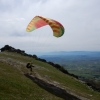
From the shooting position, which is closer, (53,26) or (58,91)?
(53,26)

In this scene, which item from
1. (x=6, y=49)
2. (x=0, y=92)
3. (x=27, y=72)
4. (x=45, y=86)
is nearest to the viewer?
(x=0, y=92)

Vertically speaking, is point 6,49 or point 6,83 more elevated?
point 6,49

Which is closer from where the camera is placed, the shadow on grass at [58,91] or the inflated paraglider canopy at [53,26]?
the inflated paraglider canopy at [53,26]

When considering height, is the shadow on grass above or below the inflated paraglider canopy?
below

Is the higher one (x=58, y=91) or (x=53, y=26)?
(x=53, y=26)

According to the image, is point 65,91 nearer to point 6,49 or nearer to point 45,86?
point 45,86

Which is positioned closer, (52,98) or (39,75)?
(52,98)

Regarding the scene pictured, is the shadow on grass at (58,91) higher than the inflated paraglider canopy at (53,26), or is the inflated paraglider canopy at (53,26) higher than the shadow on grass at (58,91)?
the inflated paraglider canopy at (53,26)

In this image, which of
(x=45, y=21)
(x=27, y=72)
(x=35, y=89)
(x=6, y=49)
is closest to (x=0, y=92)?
(x=35, y=89)

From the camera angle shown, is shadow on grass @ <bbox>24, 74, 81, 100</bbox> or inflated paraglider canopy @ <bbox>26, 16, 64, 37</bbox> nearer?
inflated paraglider canopy @ <bbox>26, 16, 64, 37</bbox>

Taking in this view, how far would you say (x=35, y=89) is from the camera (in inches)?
1180

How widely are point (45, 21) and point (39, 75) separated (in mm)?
12871

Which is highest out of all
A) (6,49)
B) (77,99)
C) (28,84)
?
(6,49)

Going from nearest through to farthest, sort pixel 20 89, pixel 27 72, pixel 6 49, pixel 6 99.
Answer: pixel 6 99, pixel 20 89, pixel 27 72, pixel 6 49
